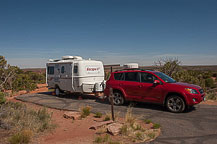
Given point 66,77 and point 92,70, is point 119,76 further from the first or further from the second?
point 66,77

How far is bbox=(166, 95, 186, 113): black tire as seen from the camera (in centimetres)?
797

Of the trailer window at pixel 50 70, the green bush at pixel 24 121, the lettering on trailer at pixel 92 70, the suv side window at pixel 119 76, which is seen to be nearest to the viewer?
the green bush at pixel 24 121

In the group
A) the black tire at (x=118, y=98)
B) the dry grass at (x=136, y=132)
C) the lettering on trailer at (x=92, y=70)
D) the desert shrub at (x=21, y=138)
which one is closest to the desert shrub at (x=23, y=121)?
the desert shrub at (x=21, y=138)

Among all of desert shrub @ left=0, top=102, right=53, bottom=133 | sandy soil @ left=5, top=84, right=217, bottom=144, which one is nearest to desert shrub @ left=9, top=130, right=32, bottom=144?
sandy soil @ left=5, top=84, right=217, bottom=144

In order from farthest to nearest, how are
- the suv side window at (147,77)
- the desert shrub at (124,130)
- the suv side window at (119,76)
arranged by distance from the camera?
the suv side window at (119,76), the suv side window at (147,77), the desert shrub at (124,130)

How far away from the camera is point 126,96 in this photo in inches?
380

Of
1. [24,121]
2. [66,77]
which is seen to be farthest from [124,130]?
[66,77]

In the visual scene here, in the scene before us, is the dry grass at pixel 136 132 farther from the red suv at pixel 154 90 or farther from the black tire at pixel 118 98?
the black tire at pixel 118 98

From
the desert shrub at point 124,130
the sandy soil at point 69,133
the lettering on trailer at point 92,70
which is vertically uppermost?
the lettering on trailer at point 92,70

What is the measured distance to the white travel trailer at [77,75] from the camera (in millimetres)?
12148

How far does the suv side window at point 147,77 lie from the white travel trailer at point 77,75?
12.3ft

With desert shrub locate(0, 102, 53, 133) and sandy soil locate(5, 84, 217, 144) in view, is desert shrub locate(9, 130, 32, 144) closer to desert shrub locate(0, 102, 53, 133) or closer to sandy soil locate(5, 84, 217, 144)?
sandy soil locate(5, 84, 217, 144)

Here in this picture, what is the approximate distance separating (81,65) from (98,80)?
67.1 inches

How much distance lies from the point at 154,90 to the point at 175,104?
1057 millimetres
